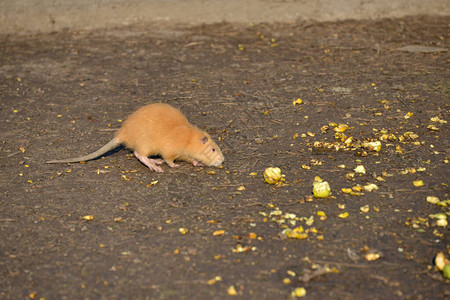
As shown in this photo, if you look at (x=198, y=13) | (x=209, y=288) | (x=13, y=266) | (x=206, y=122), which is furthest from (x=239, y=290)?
(x=198, y=13)

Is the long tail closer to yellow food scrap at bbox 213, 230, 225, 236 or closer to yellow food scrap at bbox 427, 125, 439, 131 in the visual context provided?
yellow food scrap at bbox 213, 230, 225, 236

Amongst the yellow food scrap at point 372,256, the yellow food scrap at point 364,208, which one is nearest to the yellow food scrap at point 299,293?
the yellow food scrap at point 372,256

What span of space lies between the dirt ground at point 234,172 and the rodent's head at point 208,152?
0.12 meters

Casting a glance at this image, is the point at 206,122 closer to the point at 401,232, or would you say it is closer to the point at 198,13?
the point at 401,232

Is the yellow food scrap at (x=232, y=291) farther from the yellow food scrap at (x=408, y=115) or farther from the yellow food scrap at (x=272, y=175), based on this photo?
the yellow food scrap at (x=408, y=115)

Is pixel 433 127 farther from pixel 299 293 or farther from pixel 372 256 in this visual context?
pixel 299 293

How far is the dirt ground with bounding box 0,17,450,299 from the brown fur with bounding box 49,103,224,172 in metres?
0.13

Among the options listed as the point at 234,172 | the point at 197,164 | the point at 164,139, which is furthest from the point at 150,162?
the point at 234,172

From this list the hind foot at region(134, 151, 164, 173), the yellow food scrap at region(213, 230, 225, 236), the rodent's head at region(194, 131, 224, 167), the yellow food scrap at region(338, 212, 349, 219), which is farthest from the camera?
the hind foot at region(134, 151, 164, 173)

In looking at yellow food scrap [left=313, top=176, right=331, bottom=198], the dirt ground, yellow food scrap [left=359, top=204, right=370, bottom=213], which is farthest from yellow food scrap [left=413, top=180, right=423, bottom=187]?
yellow food scrap [left=313, top=176, right=331, bottom=198]

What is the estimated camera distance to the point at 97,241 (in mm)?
3855

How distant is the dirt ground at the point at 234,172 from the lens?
11.4 ft

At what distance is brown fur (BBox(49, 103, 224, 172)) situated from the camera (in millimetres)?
4801

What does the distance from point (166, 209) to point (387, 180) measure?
1.89m
